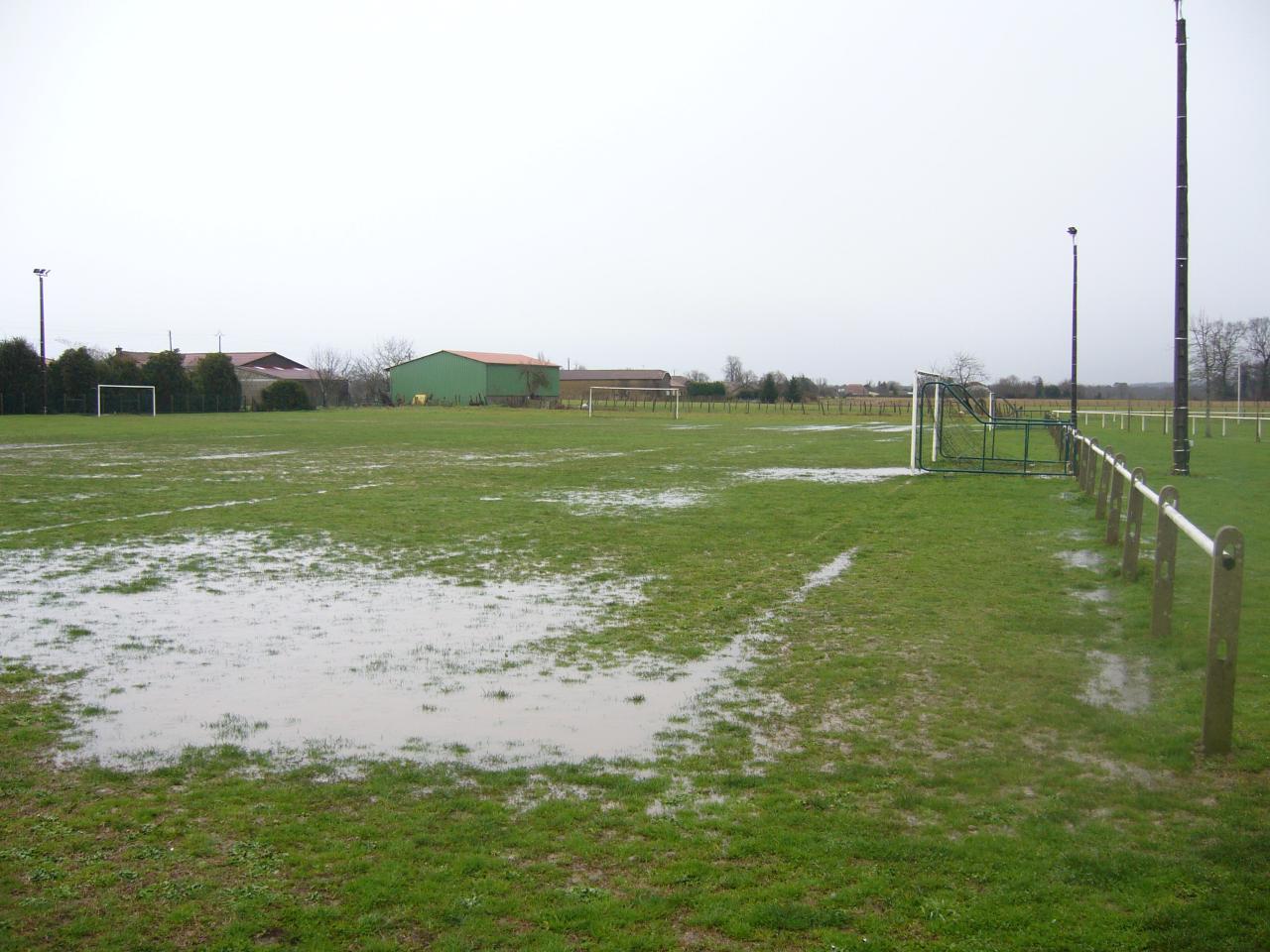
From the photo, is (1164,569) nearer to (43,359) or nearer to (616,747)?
(616,747)

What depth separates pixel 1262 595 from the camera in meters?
8.76

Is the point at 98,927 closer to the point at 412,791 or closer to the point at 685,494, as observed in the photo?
the point at 412,791

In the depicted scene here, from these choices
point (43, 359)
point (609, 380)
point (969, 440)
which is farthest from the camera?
point (609, 380)

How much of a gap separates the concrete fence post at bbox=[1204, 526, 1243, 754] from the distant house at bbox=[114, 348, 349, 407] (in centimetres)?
7183

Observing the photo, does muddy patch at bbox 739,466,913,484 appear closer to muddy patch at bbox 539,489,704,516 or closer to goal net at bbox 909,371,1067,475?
goal net at bbox 909,371,1067,475

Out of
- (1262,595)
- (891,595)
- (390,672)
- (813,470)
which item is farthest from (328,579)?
(813,470)

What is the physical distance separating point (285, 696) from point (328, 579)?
3969mm

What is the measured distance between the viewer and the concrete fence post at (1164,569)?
280 inches

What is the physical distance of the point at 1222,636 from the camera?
503 cm

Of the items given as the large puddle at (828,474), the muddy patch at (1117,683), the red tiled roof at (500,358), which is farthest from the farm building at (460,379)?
the muddy patch at (1117,683)

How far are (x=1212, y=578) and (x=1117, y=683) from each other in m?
1.80

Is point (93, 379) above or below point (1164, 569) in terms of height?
above

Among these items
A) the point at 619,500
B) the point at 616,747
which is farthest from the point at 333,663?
the point at 619,500

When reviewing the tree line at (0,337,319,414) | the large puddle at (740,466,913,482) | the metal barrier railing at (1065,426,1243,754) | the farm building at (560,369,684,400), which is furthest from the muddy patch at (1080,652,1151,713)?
the farm building at (560,369,684,400)
